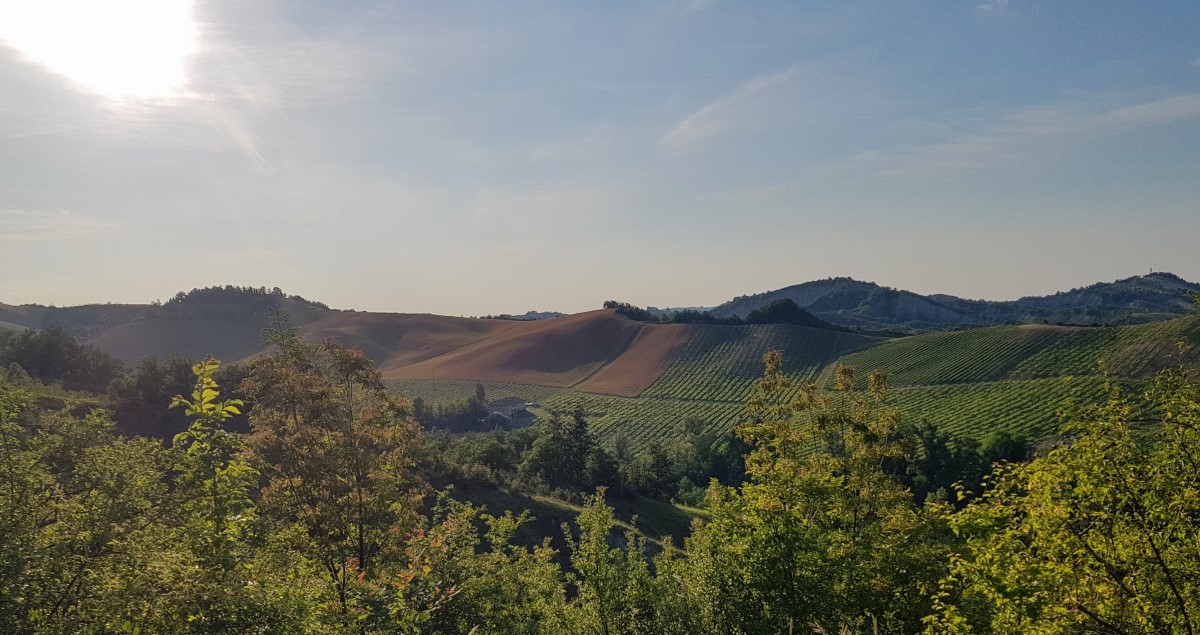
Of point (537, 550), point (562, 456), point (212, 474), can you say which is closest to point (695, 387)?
point (562, 456)

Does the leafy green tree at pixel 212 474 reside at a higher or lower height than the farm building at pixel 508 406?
higher

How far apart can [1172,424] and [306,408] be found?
54.6 ft

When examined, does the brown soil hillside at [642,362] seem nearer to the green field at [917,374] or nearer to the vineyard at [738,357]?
the vineyard at [738,357]

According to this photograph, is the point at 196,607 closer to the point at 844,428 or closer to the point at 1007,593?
the point at 1007,593

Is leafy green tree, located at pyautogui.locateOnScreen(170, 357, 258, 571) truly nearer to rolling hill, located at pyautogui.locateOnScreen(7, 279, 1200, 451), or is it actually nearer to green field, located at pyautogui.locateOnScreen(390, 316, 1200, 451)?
green field, located at pyautogui.locateOnScreen(390, 316, 1200, 451)

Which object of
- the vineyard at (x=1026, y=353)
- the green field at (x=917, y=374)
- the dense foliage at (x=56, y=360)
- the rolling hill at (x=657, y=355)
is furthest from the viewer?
the rolling hill at (x=657, y=355)

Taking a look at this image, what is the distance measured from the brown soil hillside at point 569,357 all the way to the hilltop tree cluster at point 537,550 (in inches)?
3802

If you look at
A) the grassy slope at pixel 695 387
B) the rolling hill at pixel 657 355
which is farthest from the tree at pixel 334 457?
the grassy slope at pixel 695 387

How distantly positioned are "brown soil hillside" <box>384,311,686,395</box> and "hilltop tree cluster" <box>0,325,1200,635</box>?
96574 millimetres

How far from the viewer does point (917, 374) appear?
9275 centimetres

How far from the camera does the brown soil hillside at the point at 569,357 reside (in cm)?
12375

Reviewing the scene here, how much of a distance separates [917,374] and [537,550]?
293 ft

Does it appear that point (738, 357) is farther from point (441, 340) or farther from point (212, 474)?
point (212, 474)

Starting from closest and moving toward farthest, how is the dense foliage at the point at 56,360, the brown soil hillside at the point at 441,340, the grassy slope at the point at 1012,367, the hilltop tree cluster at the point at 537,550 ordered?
the hilltop tree cluster at the point at 537,550, the dense foliage at the point at 56,360, the grassy slope at the point at 1012,367, the brown soil hillside at the point at 441,340
